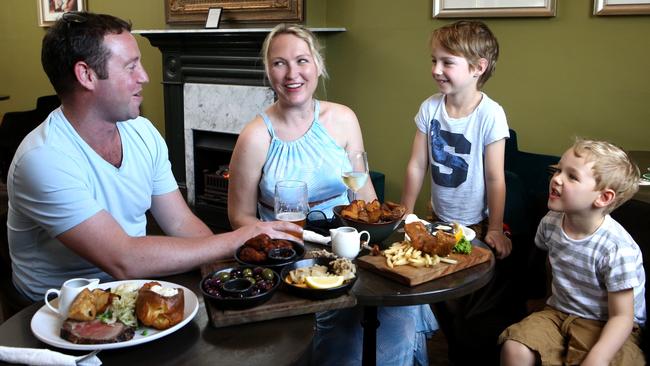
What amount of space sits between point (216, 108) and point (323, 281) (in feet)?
10.9

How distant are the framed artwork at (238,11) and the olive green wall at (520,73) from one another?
0.14 meters

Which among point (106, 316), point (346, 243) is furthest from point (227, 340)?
point (346, 243)

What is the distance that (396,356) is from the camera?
76.7 inches

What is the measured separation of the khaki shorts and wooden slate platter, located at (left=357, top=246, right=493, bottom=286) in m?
0.26

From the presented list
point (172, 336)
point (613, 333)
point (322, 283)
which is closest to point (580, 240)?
point (613, 333)

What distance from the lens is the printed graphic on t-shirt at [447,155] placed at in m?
2.36

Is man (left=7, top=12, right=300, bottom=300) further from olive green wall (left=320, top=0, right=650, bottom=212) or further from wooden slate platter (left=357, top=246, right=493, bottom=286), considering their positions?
olive green wall (left=320, top=0, right=650, bottom=212)

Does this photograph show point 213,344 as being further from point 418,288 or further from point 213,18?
point 213,18

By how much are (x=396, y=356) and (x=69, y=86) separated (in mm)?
1272

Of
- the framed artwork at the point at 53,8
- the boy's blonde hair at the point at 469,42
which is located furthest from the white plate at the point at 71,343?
the framed artwork at the point at 53,8

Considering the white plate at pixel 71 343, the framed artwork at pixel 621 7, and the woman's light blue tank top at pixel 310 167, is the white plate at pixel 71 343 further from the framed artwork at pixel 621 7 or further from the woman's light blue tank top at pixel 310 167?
the framed artwork at pixel 621 7

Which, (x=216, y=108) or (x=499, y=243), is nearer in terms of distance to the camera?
(x=499, y=243)

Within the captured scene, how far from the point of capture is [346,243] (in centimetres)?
158

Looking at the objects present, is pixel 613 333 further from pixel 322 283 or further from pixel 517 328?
pixel 322 283
